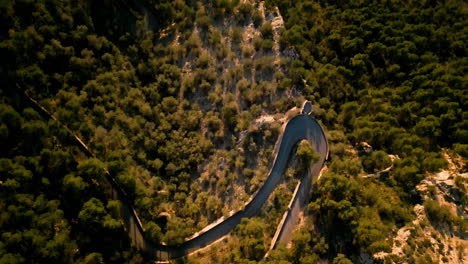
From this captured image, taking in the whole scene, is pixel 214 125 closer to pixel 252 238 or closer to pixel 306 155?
pixel 306 155

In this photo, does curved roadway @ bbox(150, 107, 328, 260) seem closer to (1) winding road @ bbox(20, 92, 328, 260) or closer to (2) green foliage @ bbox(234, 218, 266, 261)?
(1) winding road @ bbox(20, 92, 328, 260)

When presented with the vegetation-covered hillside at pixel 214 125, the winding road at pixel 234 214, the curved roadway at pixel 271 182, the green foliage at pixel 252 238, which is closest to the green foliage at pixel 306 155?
the vegetation-covered hillside at pixel 214 125

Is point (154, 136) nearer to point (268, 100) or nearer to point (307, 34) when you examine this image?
point (268, 100)

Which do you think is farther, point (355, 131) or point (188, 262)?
point (355, 131)

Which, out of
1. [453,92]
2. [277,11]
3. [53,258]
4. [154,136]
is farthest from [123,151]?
[453,92]

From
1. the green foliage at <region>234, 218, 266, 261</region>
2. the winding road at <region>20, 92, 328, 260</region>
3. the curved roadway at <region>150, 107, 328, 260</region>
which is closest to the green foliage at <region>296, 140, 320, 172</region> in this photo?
the winding road at <region>20, 92, 328, 260</region>
